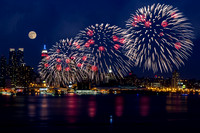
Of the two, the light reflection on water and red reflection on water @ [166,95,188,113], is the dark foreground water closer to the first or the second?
the light reflection on water

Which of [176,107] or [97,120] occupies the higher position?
[97,120]

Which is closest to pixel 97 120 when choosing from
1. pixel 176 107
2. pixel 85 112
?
pixel 85 112

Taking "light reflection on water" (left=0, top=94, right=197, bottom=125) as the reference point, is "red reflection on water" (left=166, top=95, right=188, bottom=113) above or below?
below

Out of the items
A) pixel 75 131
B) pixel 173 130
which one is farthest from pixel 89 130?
pixel 173 130

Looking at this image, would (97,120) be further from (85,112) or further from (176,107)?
(176,107)

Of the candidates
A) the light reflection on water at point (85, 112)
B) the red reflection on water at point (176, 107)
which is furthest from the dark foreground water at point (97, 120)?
the red reflection on water at point (176, 107)

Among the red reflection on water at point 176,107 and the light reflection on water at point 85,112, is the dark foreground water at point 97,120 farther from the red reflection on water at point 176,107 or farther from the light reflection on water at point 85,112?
the red reflection on water at point 176,107

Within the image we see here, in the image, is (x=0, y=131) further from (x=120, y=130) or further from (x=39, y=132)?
(x=120, y=130)

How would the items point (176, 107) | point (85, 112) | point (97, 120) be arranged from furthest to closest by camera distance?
point (176, 107)
point (85, 112)
point (97, 120)

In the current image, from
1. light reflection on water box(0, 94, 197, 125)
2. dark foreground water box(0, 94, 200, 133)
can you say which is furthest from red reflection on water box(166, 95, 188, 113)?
dark foreground water box(0, 94, 200, 133)

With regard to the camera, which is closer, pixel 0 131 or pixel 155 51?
pixel 0 131

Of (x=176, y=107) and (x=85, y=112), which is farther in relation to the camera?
(x=176, y=107)
